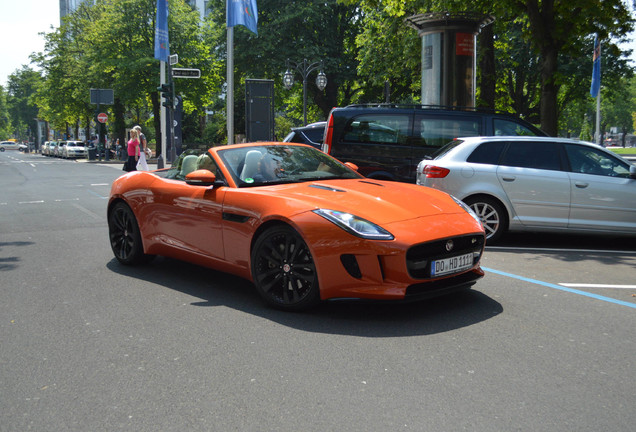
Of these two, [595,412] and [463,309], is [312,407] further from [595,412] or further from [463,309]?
[463,309]

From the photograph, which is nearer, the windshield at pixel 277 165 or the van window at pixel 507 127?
the windshield at pixel 277 165

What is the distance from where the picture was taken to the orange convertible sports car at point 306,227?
188 inches

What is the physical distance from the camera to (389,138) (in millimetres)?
10961

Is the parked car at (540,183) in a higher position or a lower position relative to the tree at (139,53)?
lower

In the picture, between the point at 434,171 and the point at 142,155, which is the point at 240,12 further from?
the point at 434,171

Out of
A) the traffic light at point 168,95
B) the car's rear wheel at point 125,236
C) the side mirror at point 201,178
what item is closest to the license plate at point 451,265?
the side mirror at point 201,178

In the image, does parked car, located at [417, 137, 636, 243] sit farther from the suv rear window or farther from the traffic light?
the traffic light

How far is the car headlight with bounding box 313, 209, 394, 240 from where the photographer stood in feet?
15.5

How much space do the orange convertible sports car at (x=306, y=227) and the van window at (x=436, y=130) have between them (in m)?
4.45

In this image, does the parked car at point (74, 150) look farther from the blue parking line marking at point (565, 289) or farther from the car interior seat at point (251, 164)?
the blue parking line marking at point (565, 289)

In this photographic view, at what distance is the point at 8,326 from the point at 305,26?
33.9 meters

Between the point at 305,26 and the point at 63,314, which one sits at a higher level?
the point at 305,26

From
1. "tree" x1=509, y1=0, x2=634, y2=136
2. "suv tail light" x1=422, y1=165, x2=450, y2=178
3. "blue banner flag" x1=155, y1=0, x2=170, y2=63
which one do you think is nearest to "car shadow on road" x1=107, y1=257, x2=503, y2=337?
"suv tail light" x1=422, y1=165, x2=450, y2=178

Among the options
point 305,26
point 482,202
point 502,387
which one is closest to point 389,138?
point 482,202
